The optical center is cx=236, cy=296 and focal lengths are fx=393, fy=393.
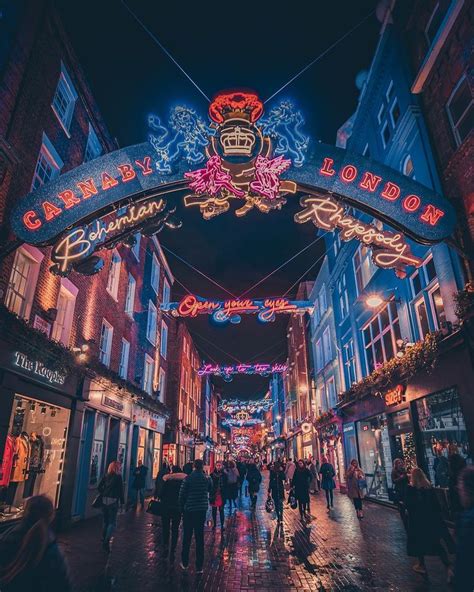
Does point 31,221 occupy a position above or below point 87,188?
below

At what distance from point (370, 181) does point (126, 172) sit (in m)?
6.64

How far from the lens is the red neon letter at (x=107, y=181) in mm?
10305

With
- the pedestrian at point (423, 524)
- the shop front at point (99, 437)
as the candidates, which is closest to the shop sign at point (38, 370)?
the shop front at point (99, 437)

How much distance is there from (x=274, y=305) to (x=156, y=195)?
1065 centimetres

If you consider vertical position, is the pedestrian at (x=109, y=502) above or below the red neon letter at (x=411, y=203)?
below

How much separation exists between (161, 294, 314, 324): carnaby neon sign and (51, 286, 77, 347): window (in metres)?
A: 6.97

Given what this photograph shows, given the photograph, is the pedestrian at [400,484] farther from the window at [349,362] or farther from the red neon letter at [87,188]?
the window at [349,362]

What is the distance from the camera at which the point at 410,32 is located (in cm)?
1471

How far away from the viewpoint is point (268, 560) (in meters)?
8.06

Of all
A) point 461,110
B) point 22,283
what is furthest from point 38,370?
point 461,110

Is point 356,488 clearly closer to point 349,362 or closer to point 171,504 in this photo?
point 171,504

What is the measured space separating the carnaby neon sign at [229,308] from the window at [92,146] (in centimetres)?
794

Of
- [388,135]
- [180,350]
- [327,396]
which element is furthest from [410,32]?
[180,350]

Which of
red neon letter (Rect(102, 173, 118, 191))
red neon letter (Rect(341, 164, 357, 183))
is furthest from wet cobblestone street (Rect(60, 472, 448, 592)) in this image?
red neon letter (Rect(341, 164, 357, 183))
